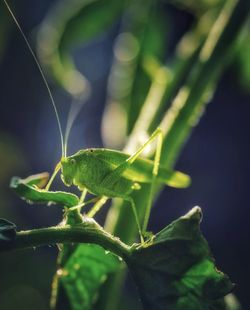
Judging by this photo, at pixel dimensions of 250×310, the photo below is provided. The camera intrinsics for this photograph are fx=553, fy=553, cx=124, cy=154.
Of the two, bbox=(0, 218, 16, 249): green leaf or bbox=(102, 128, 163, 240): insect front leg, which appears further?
bbox=(102, 128, 163, 240): insect front leg

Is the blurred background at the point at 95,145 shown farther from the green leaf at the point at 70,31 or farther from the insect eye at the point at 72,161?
the insect eye at the point at 72,161

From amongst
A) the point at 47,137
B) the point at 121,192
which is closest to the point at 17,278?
the point at 47,137

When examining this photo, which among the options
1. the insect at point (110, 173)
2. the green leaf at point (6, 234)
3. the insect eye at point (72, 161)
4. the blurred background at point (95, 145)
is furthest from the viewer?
the blurred background at point (95, 145)

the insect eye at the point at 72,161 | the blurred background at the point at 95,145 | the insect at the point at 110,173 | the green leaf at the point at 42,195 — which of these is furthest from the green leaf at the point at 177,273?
the blurred background at the point at 95,145

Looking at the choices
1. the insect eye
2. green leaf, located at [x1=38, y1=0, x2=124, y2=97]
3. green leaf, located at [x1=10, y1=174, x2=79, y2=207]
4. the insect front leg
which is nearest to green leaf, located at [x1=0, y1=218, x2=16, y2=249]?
green leaf, located at [x1=10, y1=174, x2=79, y2=207]

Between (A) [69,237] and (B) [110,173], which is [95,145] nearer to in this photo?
(B) [110,173]

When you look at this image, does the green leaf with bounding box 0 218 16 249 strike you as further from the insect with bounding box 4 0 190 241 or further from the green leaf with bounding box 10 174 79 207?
the insect with bounding box 4 0 190 241

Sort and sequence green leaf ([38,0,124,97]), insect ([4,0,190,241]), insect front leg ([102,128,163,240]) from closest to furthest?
insect front leg ([102,128,163,240])
insect ([4,0,190,241])
green leaf ([38,0,124,97])
